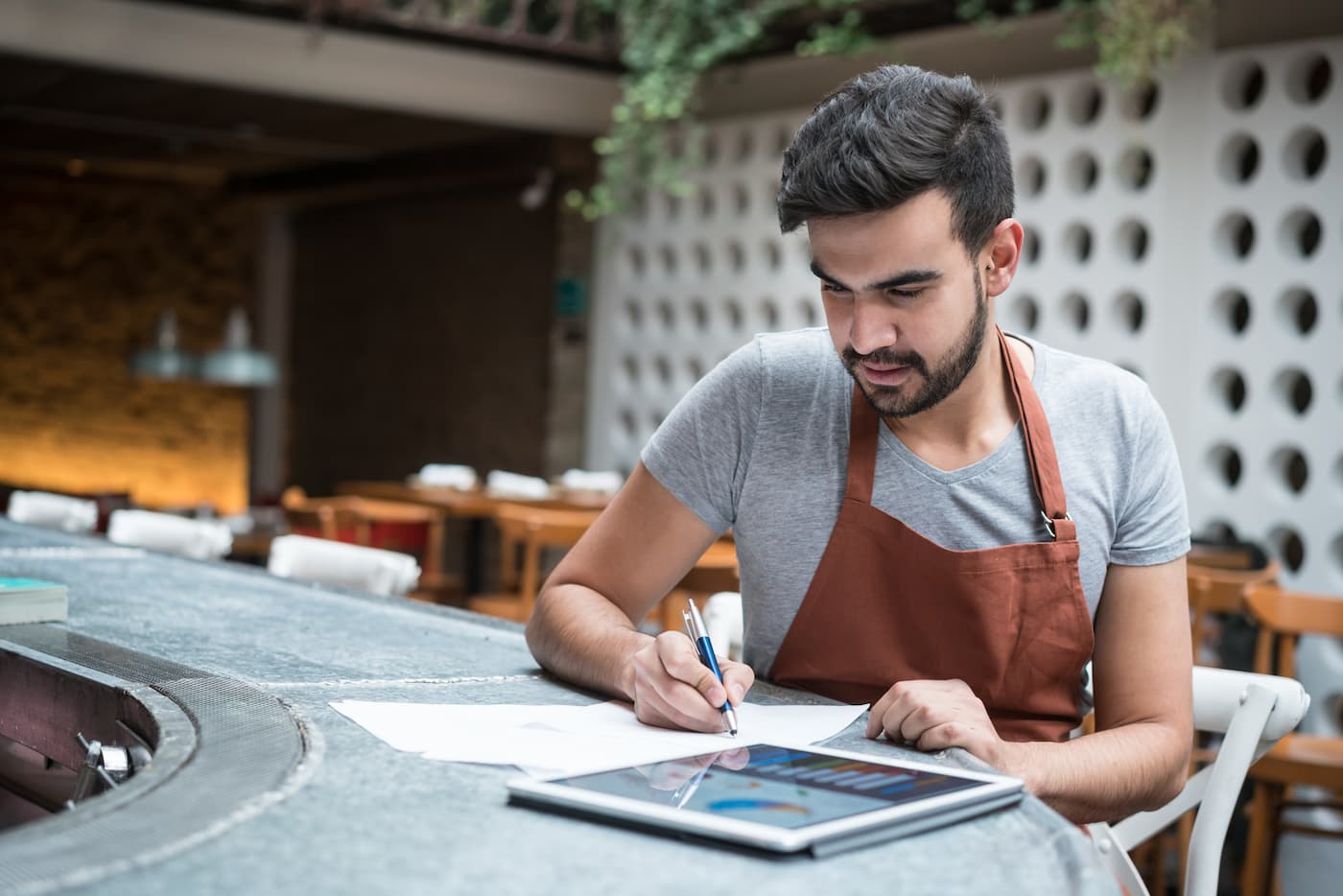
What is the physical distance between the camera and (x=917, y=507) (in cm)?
170

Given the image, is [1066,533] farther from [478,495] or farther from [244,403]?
[244,403]

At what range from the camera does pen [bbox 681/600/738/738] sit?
1.38 meters

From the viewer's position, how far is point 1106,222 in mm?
6000

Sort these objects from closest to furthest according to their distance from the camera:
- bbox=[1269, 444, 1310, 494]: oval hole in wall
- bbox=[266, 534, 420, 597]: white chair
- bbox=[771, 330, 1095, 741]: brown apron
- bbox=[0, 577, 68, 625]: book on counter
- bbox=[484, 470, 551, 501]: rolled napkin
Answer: bbox=[771, 330, 1095, 741]: brown apron < bbox=[0, 577, 68, 625]: book on counter < bbox=[266, 534, 420, 597]: white chair < bbox=[1269, 444, 1310, 494]: oval hole in wall < bbox=[484, 470, 551, 501]: rolled napkin

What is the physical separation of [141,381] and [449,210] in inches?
146

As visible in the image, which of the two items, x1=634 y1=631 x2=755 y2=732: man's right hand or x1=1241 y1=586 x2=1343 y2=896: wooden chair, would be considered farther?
x1=1241 y1=586 x2=1343 y2=896: wooden chair

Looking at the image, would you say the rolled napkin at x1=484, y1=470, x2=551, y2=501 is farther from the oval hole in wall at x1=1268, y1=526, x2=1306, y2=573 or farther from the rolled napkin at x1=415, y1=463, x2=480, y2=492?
the oval hole in wall at x1=1268, y1=526, x2=1306, y2=573

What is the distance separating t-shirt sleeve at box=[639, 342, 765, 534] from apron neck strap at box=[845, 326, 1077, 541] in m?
0.14

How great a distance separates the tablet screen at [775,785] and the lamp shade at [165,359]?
7.03 meters

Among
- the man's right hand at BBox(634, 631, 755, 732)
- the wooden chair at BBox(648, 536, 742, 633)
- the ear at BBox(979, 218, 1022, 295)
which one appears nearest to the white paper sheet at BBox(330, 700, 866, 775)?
the man's right hand at BBox(634, 631, 755, 732)

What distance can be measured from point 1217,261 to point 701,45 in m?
2.84

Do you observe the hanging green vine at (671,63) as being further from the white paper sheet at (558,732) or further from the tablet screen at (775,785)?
the tablet screen at (775,785)

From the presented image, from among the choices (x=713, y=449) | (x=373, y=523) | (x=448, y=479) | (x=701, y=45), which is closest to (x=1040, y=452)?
(x=713, y=449)

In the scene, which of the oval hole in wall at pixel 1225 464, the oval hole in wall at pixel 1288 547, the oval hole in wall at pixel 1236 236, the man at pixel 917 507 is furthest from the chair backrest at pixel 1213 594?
the man at pixel 917 507
